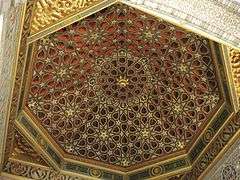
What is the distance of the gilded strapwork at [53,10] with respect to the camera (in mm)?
4750

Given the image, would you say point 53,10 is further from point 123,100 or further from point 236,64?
point 123,100

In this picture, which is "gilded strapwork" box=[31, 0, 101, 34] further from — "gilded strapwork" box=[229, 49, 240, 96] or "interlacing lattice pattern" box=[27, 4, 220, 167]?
"gilded strapwork" box=[229, 49, 240, 96]

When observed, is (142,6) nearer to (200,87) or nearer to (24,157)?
(200,87)

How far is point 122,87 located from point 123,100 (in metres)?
0.19

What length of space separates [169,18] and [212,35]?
395 millimetres

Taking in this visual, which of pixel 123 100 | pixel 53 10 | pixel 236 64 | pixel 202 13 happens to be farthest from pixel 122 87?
pixel 202 13

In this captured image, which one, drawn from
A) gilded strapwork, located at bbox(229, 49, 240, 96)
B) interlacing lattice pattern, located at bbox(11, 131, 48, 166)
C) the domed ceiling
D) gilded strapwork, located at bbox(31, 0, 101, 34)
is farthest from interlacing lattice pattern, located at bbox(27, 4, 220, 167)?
gilded strapwork, located at bbox(31, 0, 101, 34)

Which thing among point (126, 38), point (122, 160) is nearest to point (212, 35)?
point (126, 38)

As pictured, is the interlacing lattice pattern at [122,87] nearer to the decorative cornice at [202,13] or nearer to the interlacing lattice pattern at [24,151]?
the interlacing lattice pattern at [24,151]

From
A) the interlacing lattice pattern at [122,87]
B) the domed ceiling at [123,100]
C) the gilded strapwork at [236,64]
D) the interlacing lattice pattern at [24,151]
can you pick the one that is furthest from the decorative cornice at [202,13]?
the interlacing lattice pattern at [24,151]

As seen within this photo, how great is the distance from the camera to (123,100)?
6562mm

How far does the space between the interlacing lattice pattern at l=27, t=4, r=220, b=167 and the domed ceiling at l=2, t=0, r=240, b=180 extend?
0.01m

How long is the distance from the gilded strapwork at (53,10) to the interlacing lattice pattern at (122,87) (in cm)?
82

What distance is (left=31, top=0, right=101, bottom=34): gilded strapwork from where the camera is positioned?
4750 millimetres
